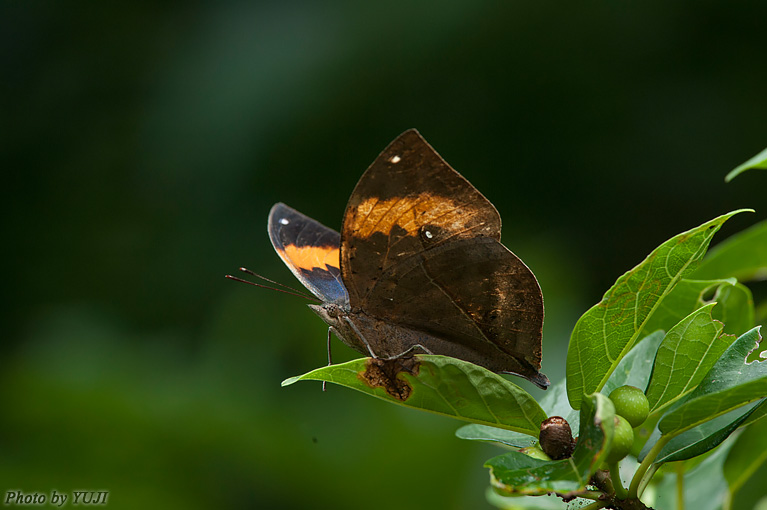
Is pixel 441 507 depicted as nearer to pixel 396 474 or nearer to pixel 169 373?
pixel 396 474

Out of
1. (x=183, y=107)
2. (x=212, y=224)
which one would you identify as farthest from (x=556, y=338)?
(x=183, y=107)

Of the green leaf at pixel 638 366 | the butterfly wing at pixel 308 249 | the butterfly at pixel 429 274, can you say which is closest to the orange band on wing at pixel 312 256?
the butterfly wing at pixel 308 249

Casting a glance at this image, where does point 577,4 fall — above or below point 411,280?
above

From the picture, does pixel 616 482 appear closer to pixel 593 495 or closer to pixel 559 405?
pixel 593 495

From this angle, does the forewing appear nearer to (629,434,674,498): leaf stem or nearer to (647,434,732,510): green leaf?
(629,434,674,498): leaf stem

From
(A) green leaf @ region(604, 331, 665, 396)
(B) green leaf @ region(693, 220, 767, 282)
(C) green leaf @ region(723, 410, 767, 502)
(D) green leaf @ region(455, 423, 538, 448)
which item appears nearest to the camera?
(D) green leaf @ region(455, 423, 538, 448)

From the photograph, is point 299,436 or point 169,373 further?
point 169,373

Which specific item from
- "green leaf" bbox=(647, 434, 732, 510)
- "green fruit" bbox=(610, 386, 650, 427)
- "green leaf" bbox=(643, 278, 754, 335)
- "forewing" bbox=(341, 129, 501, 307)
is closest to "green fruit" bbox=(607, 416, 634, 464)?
"green fruit" bbox=(610, 386, 650, 427)
